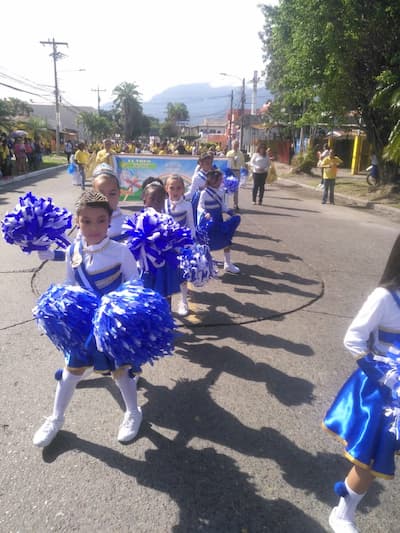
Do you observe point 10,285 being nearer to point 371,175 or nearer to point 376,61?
point 376,61

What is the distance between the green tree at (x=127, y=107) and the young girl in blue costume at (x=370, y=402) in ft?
312

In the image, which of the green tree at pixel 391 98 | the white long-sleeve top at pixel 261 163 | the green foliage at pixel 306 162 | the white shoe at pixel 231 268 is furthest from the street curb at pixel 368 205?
the white shoe at pixel 231 268

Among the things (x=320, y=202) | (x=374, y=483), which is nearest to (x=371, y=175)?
(x=320, y=202)

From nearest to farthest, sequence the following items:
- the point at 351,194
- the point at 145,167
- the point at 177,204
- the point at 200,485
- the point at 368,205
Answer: the point at 200,485, the point at 177,204, the point at 145,167, the point at 368,205, the point at 351,194

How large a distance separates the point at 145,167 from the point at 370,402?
30.5 feet

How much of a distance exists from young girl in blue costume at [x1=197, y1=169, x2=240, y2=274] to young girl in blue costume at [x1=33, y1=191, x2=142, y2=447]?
322 cm

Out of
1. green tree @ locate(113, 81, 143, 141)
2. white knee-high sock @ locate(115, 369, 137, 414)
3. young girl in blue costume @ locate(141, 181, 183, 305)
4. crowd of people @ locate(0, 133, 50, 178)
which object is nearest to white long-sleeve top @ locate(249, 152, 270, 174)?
young girl in blue costume @ locate(141, 181, 183, 305)

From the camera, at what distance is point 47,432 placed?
105 inches

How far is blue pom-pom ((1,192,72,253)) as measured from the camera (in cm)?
293

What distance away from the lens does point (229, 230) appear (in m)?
6.09

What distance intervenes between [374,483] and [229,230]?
4.04 meters

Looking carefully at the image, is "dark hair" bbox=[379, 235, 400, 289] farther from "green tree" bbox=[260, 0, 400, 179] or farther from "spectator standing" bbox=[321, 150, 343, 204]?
"green tree" bbox=[260, 0, 400, 179]

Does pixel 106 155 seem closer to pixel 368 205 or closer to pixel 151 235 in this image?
pixel 151 235

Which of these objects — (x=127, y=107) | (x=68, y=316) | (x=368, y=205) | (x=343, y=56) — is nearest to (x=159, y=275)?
(x=68, y=316)
